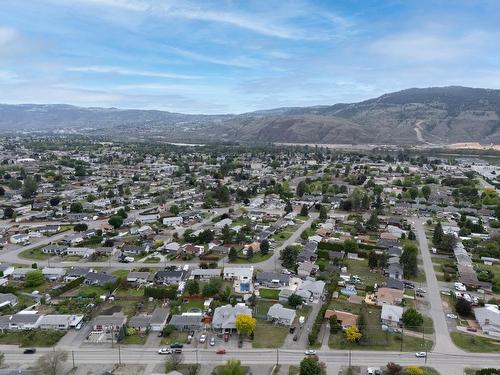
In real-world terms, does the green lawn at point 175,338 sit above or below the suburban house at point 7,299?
below

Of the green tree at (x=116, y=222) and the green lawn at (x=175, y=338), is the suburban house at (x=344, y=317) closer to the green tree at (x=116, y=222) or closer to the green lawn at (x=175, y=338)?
the green lawn at (x=175, y=338)

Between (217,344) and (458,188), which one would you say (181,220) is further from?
(458,188)

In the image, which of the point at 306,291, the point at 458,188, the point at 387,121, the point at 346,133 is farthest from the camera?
the point at 387,121

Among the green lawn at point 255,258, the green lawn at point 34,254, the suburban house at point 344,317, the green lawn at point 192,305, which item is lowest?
the green lawn at point 34,254

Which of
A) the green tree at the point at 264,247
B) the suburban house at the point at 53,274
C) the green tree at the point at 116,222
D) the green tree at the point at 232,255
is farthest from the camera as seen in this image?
the green tree at the point at 116,222

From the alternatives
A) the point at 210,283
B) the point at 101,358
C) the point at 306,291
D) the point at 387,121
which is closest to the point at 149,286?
the point at 210,283

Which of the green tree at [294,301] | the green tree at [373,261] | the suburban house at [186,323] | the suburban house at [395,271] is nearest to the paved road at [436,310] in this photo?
the suburban house at [395,271]

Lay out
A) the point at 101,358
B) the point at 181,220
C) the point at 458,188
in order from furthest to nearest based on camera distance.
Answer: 1. the point at 458,188
2. the point at 181,220
3. the point at 101,358
